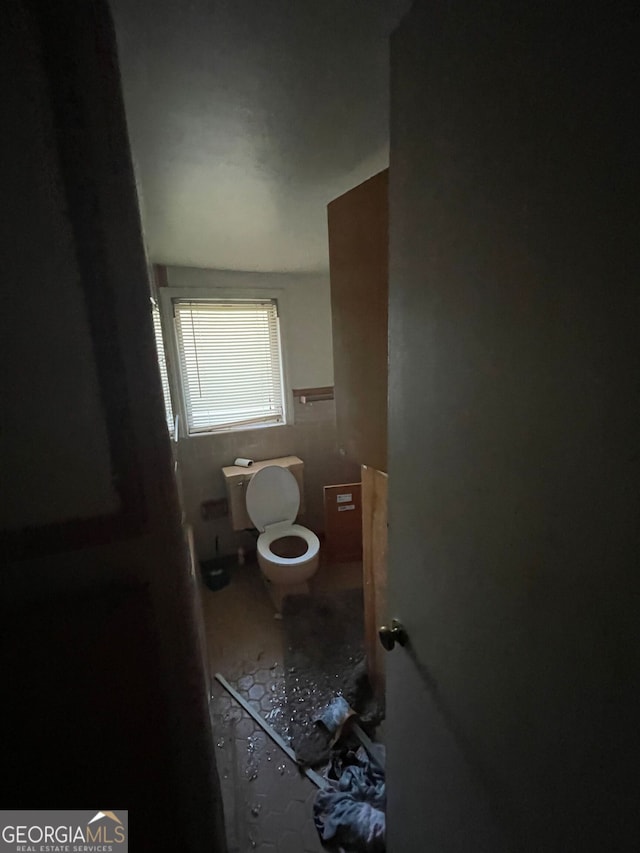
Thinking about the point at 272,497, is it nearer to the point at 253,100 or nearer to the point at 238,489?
the point at 238,489

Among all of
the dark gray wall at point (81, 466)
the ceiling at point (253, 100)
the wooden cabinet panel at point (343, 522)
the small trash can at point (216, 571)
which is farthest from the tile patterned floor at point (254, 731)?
the ceiling at point (253, 100)

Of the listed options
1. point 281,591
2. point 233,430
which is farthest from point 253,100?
point 281,591

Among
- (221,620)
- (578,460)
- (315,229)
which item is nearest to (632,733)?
(578,460)

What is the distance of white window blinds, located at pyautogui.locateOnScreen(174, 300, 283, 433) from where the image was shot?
2.56 metres

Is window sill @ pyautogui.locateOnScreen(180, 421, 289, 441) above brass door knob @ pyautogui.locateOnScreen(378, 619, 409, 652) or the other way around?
above

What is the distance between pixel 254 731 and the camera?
1629 millimetres

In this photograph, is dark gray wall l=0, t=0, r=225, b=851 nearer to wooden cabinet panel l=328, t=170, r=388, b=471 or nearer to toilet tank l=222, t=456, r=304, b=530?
wooden cabinet panel l=328, t=170, r=388, b=471

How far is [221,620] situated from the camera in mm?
2301

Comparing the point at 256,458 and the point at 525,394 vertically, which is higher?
the point at 525,394

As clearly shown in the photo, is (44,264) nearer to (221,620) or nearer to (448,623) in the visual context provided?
(448,623)

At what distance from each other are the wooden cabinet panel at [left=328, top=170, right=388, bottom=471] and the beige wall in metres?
1.54

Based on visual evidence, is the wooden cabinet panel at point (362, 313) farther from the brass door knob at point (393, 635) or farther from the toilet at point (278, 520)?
the toilet at point (278, 520)

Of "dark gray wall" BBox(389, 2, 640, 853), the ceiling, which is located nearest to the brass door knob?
"dark gray wall" BBox(389, 2, 640, 853)

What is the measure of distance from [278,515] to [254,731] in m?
1.23
